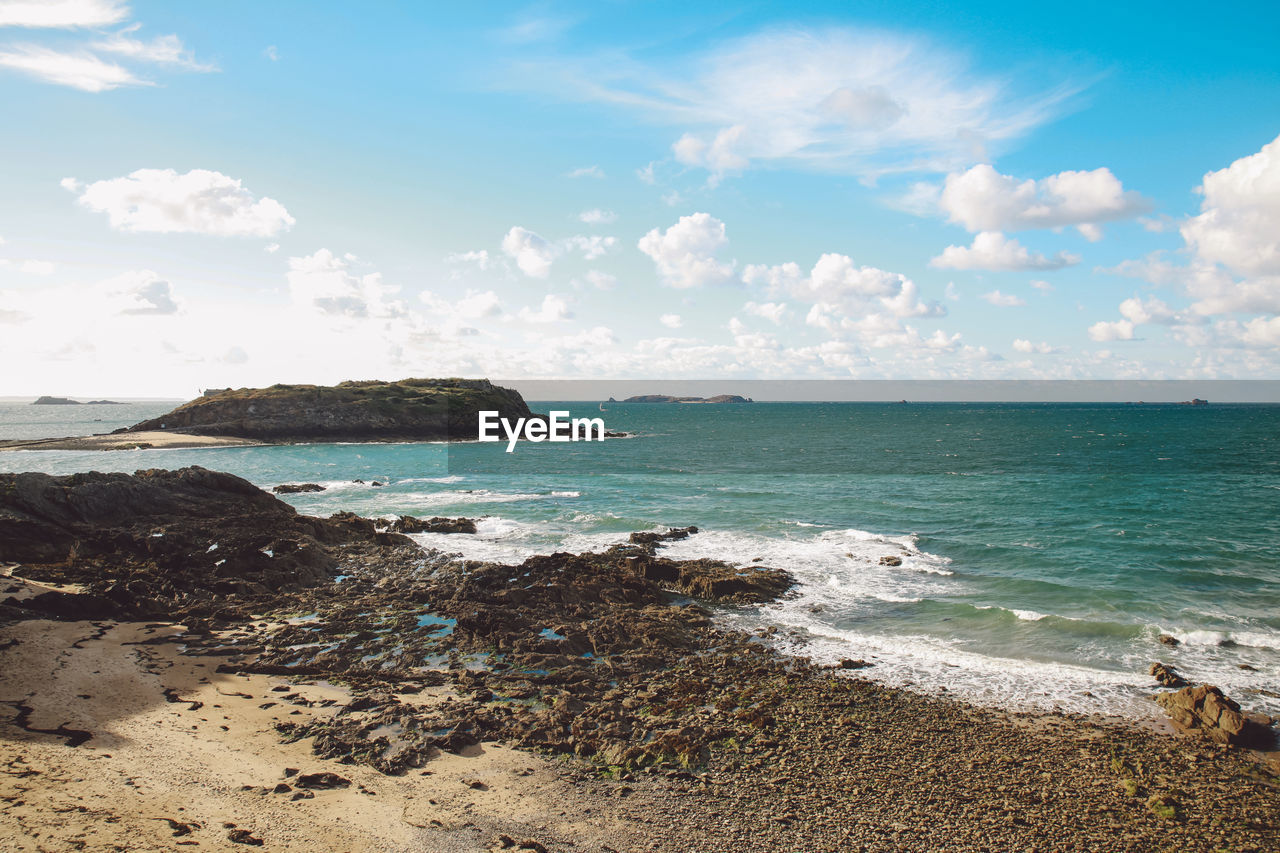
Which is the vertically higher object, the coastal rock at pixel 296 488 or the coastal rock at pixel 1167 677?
the coastal rock at pixel 296 488

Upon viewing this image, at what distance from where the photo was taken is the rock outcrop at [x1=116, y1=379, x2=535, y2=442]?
94875 millimetres

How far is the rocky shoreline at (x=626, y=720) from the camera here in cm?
1002

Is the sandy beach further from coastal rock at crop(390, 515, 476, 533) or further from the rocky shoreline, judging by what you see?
Answer: the rocky shoreline

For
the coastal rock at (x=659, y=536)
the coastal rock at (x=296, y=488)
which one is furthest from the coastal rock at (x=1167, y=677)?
the coastal rock at (x=296, y=488)

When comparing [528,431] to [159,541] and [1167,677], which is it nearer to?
[159,541]

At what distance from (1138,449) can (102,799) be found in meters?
98.4

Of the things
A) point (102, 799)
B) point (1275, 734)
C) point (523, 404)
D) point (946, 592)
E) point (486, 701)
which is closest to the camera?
point (102, 799)

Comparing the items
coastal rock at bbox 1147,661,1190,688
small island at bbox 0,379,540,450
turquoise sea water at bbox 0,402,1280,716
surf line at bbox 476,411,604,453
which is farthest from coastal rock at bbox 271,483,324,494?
surf line at bbox 476,411,604,453

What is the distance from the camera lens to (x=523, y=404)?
427ft

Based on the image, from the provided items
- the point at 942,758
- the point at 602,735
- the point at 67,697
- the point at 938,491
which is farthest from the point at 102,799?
the point at 938,491

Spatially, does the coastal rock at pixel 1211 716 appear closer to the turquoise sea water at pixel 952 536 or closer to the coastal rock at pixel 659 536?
the turquoise sea water at pixel 952 536

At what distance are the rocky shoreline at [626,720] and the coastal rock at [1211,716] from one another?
325 mm

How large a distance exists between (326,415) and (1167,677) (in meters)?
102

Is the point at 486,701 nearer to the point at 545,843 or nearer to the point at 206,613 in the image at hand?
the point at 545,843
